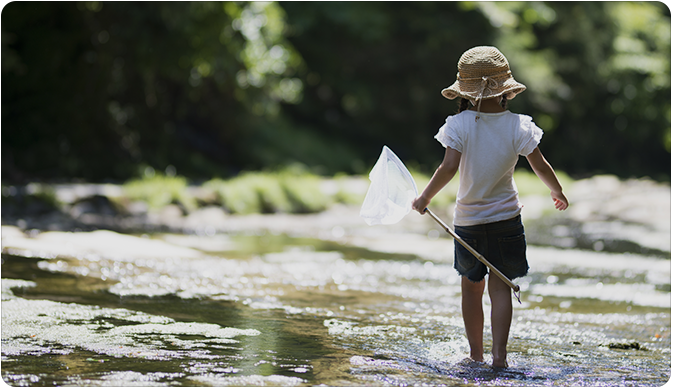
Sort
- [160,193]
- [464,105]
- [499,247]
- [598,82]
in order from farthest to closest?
[598,82], [160,193], [464,105], [499,247]

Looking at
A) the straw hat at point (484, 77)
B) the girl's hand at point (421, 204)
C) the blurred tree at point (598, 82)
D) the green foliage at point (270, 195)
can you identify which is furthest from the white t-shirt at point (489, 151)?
the blurred tree at point (598, 82)

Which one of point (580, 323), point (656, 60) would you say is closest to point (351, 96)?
point (656, 60)

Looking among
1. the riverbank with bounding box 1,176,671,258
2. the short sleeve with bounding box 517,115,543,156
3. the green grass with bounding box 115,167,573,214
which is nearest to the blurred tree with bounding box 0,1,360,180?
the green grass with bounding box 115,167,573,214

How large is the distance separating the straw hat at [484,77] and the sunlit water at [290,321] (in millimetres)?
1289

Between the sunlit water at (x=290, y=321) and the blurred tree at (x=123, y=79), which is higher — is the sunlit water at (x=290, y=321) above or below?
below

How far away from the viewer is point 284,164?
20.3m

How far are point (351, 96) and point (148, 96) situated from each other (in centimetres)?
1006

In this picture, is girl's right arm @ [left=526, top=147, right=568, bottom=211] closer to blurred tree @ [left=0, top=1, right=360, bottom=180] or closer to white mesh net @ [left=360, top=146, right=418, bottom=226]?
white mesh net @ [left=360, top=146, right=418, bottom=226]

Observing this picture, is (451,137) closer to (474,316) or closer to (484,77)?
(484,77)

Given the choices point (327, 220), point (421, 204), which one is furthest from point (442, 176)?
point (327, 220)

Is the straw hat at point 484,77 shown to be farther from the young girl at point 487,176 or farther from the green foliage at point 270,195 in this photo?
the green foliage at point 270,195

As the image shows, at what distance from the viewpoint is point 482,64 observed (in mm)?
3494

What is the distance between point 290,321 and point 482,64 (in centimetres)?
180

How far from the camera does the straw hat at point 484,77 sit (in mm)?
3455
